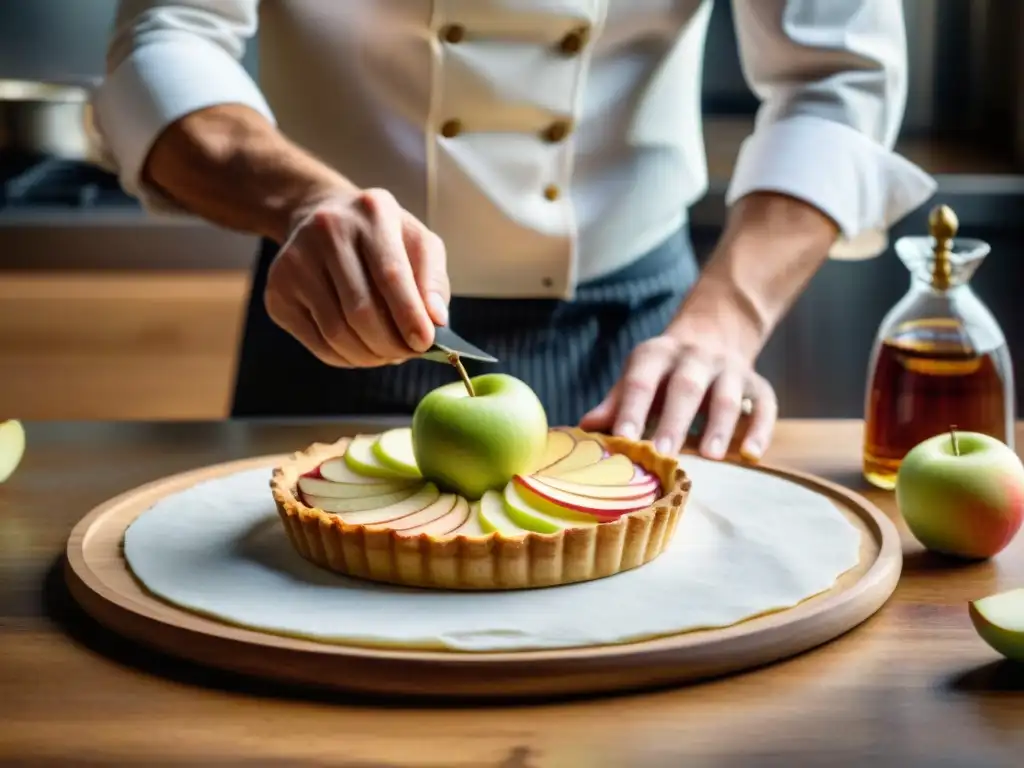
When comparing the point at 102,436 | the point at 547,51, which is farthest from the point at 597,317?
the point at 102,436

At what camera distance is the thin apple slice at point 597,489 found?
105 centimetres

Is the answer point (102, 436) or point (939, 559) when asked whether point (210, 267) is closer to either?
point (102, 436)

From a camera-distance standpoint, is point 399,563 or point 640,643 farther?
point 399,563

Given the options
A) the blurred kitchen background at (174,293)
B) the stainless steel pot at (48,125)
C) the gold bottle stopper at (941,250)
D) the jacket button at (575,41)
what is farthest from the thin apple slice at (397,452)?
the stainless steel pot at (48,125)

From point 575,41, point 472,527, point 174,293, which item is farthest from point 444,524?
point 174,293

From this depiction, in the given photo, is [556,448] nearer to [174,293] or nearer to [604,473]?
[604,473]

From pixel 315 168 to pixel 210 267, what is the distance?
1605 millimetres

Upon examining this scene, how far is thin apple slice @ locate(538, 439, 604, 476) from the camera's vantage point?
113cm

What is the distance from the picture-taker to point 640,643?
0.85 m

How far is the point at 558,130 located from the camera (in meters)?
1.64

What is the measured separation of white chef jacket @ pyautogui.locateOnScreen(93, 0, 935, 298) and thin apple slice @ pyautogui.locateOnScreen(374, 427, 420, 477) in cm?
48

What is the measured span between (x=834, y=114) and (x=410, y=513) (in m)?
0.86

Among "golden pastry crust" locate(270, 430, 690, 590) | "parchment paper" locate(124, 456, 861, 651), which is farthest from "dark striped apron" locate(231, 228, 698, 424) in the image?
"golden pastry crust" locate(270, 430, 690, 590)

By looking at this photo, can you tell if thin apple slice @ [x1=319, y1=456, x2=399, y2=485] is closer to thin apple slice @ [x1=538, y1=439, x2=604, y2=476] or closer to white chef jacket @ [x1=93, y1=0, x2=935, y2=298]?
thin apple slice @ [x1=538, y1=439, x2=604, y2=476]
